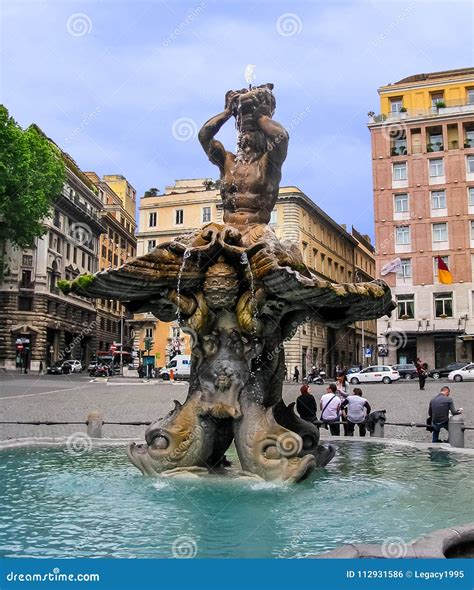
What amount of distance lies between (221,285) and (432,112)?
47978 mm

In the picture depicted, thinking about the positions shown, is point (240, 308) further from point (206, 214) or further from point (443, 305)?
point (206, 214)

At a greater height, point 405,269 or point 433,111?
point 433,111

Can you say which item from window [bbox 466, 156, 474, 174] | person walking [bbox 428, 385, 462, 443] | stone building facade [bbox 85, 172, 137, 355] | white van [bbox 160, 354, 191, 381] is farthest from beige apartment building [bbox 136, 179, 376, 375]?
person walking [bbox 428, 385, 462, 443]

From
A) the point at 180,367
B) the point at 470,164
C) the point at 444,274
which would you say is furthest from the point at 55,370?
the point at 470,164

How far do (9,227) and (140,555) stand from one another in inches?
1321

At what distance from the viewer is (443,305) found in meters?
47.6

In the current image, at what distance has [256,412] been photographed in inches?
261

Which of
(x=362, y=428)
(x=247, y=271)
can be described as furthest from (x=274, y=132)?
(x=362, y=428)

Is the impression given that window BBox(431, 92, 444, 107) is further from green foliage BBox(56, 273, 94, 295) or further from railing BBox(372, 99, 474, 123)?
green foliage BBox(56, 273, 94, 295)

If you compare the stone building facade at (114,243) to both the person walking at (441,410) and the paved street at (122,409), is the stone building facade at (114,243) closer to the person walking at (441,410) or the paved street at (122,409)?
the paved street at (122,409)

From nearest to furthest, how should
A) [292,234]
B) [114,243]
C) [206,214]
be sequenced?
[292,234] < [206,214] < [114,243]

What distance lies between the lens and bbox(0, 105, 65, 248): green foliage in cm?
3203

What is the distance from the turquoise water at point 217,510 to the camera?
13.9 ft

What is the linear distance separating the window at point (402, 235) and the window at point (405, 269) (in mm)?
1339
